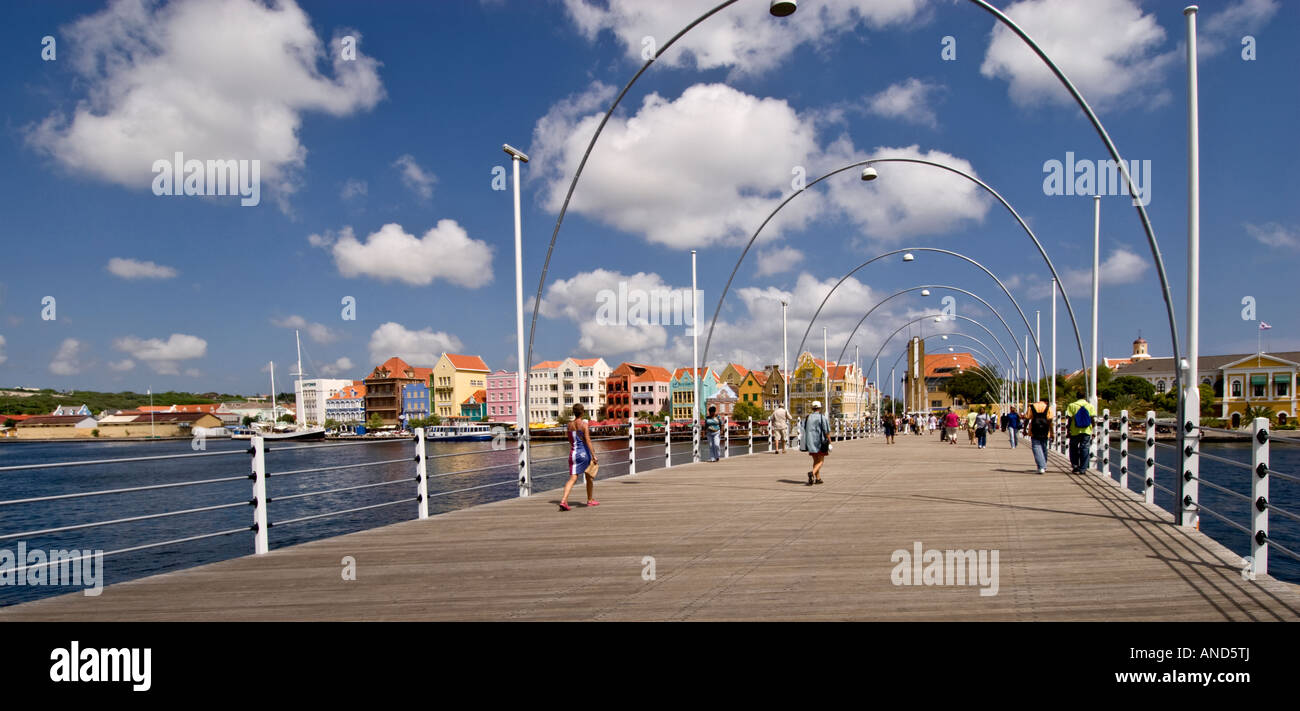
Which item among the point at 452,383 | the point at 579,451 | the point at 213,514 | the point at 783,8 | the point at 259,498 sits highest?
the point at 783,8

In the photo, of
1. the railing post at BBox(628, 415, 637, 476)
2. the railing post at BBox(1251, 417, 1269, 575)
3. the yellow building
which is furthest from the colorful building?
the railing post at BBox(1251, 417, 1269, 575)

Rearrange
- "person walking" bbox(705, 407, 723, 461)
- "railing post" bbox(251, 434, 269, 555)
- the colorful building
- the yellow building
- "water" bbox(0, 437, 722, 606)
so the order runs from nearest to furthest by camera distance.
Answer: "railing post" bbox(251, 434, 269, 555) → "water" bbox(0, 437, 722, 606) → "person walking" bbox(705, 407, 723, 461) → the colorful building → the yellow building

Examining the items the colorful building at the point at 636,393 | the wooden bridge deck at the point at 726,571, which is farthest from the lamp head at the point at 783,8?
the colorful building at the point at 636,393

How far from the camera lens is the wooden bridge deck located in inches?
204

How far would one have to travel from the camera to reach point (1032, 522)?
9047mm

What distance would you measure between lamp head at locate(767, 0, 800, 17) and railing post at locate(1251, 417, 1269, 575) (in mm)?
9780

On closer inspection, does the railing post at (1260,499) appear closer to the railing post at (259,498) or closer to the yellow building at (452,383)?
the railing post at (259,498)

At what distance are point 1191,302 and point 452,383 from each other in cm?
13852

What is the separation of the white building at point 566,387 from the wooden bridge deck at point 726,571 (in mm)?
119688

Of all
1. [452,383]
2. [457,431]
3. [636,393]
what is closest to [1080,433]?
[457,431]

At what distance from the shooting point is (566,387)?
13262 centimetres

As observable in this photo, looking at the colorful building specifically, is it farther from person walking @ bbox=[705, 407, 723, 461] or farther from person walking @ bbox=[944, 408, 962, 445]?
person walking @ bbox=[705, 407, 723, 461]

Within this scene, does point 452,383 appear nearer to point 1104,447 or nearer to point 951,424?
point 951,424
